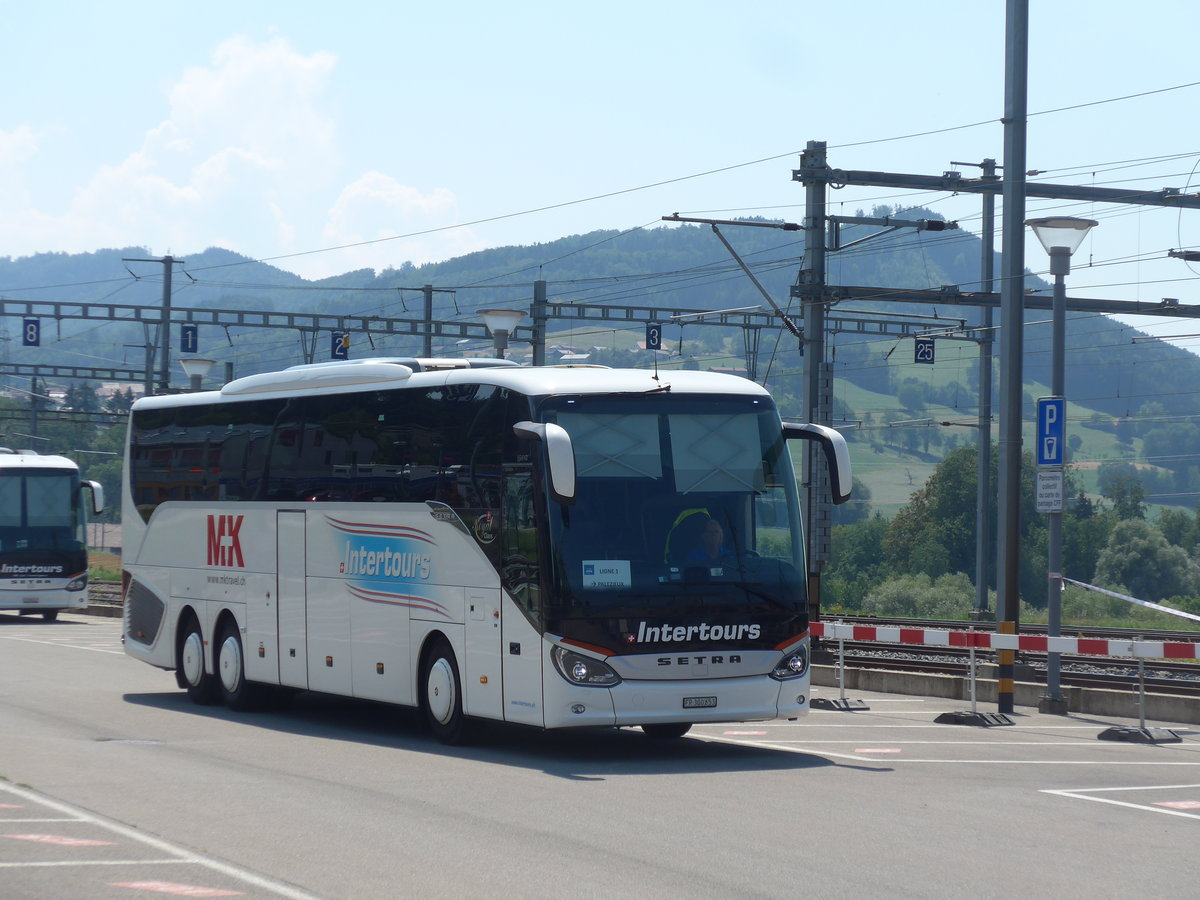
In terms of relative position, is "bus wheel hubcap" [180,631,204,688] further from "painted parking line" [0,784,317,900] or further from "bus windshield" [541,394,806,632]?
"painted parking line" [0,784,317,900]

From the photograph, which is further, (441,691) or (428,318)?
(428,318)

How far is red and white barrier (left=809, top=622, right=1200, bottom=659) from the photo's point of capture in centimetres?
1599

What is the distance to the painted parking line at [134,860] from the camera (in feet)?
26.3

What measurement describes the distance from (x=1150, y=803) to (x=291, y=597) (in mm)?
9138

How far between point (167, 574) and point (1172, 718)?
11.2 metres

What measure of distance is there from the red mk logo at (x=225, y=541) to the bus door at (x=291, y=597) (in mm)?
885

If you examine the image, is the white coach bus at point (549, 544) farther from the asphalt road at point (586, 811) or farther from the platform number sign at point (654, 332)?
the platform number sign at point (654, 332)

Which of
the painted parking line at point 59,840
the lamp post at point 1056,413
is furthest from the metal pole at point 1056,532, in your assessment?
the painted parking line at point 59,840

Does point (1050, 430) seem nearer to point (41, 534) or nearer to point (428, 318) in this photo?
point (41, 534)

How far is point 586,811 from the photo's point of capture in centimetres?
1067

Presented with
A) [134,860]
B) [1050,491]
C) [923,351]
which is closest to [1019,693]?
[1050,491]

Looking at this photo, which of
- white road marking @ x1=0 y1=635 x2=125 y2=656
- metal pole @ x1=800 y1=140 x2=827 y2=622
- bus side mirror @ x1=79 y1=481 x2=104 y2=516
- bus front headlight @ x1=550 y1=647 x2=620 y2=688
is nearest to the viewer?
bus front headlight @ x1=550 y1=647 x2=620 y2=688

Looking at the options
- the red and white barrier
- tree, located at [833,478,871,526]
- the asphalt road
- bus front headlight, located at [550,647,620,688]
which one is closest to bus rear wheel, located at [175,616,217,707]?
the asphalt road

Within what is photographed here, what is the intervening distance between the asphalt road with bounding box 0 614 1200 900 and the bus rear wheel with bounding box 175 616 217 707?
178 centimetres
